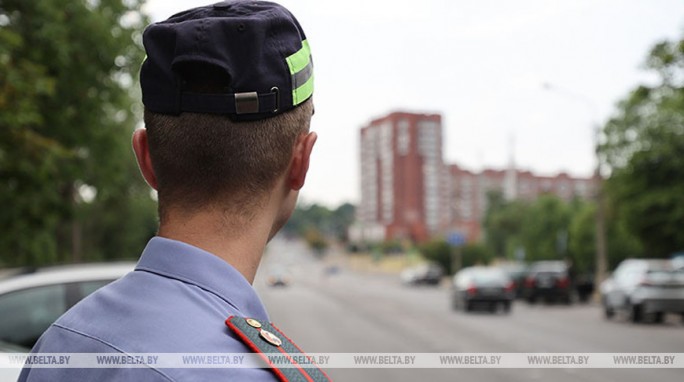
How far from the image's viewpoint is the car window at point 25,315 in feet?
20.4

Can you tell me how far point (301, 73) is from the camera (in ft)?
4.36

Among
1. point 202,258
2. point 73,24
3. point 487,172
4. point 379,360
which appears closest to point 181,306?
point 202,258

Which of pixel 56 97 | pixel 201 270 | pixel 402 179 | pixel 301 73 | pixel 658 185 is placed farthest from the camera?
pixel 402 179

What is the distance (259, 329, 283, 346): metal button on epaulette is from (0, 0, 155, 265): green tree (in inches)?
525

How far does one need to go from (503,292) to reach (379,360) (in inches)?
996

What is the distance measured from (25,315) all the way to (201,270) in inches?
220

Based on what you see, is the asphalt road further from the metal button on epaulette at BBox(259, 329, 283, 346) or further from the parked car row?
the metal button on epaulette at BBox(259, 329, 283, 346)

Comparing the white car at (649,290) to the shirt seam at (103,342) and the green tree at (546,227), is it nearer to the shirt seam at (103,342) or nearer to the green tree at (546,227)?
the shirt seam at (103,342)

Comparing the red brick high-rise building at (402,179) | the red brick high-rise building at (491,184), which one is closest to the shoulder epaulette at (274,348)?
the red brick high-rise building at (402,179)

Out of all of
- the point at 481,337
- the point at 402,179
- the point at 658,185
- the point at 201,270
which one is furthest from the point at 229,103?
the point at 402,179

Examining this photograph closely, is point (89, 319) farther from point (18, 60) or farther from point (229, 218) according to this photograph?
point (18, 60)

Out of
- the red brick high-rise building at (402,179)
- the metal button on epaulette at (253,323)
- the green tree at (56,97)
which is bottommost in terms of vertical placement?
the red brick high-rise building at (402,179)

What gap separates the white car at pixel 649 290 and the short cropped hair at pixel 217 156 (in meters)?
20.5

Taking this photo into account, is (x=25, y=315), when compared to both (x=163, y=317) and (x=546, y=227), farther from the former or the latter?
(x=546, y=227)
